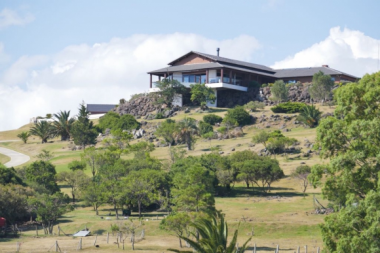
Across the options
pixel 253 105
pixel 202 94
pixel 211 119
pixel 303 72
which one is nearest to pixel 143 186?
pixel 211 119

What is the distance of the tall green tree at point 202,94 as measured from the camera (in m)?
115

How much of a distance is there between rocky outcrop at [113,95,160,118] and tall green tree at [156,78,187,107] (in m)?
2.73

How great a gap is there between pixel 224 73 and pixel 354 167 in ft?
319

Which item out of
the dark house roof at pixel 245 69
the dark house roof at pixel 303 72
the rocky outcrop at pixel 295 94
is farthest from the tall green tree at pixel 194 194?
the dark house roof at pixel 303 72

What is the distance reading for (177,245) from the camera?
1795 inches

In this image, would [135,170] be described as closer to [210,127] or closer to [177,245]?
[177,245]

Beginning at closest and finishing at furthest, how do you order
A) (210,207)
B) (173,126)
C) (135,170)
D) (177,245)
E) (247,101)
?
(177,245) → (210,207) → (135,170) → (173,126) → (247,101)

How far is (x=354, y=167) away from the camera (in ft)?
87.7

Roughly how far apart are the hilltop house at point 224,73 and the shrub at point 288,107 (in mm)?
15856

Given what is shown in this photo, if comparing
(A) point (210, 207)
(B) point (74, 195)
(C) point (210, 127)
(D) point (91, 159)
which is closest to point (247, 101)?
(C) point (210, 127)

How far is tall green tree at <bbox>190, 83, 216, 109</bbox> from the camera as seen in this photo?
115m

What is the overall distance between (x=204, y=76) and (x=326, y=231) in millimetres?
98297

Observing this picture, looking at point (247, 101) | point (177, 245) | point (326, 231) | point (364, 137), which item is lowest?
point (177, 245)

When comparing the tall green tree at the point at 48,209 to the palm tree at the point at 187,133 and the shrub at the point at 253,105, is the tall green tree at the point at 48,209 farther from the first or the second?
the shrub at the point at 253,105
